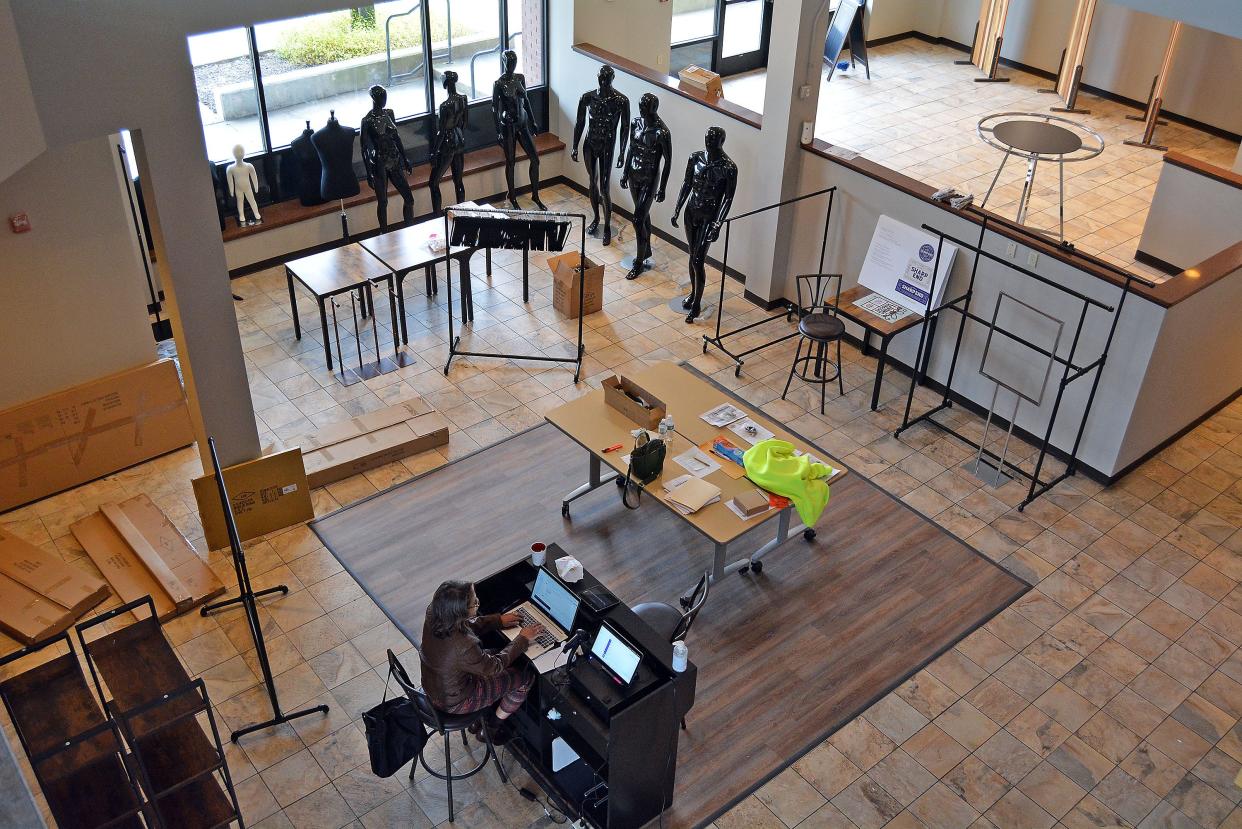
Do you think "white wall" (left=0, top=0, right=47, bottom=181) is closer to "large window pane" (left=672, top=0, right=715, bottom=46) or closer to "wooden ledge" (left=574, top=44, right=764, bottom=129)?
"wooden ledge" (left=574, top=44, right=764, bottom=129)

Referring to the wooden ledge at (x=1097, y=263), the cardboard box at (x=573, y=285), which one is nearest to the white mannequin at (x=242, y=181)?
the cardboard box at (x=573, y=285)

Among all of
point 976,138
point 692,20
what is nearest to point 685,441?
point 976,138

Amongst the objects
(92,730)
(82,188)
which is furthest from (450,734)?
(82,188)

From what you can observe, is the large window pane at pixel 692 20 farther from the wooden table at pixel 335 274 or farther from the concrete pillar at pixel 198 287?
the concrete pillar at pixel 198 287

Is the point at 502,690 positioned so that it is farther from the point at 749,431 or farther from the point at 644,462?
the point at 749,431

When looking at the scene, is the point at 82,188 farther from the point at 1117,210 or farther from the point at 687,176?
the point at 1117,210

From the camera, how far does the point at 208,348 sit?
6.35m

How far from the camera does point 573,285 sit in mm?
9008

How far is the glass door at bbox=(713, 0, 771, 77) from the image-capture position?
12.9 m

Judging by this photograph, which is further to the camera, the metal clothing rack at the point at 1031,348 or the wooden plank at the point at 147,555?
the metal clothing rack at the point at 1031,348

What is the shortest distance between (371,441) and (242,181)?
114 inches

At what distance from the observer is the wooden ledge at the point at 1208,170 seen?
871 centimetres

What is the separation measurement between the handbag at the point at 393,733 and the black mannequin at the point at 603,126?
5.58 m

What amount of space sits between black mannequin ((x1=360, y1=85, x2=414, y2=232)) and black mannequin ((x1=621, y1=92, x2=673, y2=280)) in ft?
6.00
